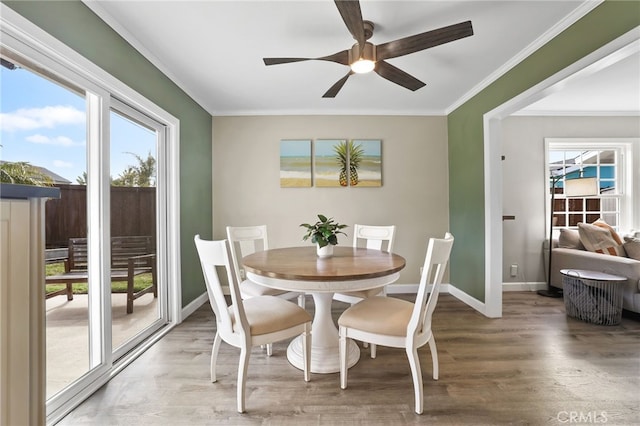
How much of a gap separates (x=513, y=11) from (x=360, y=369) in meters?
2.68

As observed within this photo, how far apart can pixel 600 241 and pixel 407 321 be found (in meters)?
3.23

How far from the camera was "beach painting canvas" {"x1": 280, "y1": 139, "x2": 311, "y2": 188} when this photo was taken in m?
3.52

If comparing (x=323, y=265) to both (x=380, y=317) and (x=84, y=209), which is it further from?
(x=84, y=209)

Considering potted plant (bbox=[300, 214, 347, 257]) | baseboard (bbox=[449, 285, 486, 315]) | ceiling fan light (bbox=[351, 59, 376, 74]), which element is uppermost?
ceiling fan light (bbox=[351, 59, 376, 74])

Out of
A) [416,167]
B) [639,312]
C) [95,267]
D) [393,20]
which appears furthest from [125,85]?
[639,312]

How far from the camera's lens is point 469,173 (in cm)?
311

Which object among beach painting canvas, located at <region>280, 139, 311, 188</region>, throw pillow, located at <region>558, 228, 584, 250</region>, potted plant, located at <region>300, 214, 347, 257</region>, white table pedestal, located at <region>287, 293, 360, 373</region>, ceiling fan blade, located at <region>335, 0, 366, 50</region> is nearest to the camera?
ceiling fan blade, located at <region>335, 0, 366, 50</region>

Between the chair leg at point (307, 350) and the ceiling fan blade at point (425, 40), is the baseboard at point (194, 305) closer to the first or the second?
the chair leg at point (307, 350)

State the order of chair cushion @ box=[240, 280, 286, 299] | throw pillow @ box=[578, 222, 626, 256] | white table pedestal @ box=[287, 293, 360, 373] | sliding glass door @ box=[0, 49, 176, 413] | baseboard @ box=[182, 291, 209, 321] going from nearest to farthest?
sliding glass door @ box=[0, 49, 176, 413] → white table pedestal @ box=[287, 293, 360, 373] → chair cushion @ box=[240, 280, 286, 299] → baseboard @ box=[182, 291, 209, 321] → throw pillow @ box=[578, 222, 626, 256]

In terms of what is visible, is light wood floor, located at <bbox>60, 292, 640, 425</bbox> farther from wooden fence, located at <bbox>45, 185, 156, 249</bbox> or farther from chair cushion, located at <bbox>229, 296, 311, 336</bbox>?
wooden fence, located at <bbox>45, 185, 156, 249</bbox>

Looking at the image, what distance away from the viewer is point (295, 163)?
3525mm

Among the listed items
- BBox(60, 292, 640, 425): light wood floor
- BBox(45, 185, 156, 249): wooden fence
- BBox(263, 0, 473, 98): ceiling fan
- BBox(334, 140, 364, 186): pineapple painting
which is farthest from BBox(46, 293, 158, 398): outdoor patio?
BBox(334, 140, 364, 186): pineapple painting

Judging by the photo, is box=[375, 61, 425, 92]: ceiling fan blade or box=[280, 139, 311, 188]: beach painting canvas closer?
box=[375, 61, 425, 92]: ceiling fan blade

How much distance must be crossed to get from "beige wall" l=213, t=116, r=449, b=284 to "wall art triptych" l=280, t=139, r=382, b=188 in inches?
3.3
